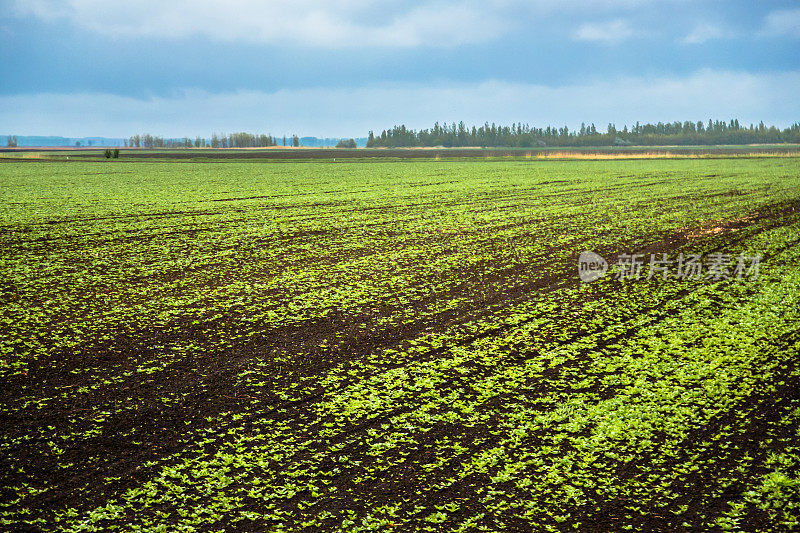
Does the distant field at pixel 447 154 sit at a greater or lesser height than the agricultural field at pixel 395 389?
greater

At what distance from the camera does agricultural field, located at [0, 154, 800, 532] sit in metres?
2.88

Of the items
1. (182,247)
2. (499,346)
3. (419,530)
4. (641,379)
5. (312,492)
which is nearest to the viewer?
(419,530)

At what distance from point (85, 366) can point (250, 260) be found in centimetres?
401

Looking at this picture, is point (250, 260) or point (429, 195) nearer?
point (250, 260)

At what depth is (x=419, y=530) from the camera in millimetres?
2678

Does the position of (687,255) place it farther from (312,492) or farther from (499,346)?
(312,492)

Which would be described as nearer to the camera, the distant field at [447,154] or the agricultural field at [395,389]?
the agricultural field at [395,389]

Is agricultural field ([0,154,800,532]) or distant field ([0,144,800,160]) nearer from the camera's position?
agricultural field ([0,154,800,532])

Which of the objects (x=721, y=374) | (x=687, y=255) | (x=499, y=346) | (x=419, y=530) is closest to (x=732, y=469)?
(x=721, y=374)

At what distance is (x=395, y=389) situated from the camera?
413 centimetres

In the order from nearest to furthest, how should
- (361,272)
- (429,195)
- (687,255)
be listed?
(361,272) < (687,255) < (429,195)

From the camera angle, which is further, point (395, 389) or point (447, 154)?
point (447, 154)

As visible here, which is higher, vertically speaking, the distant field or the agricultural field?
the distant field

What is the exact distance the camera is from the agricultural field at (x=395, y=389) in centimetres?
288
